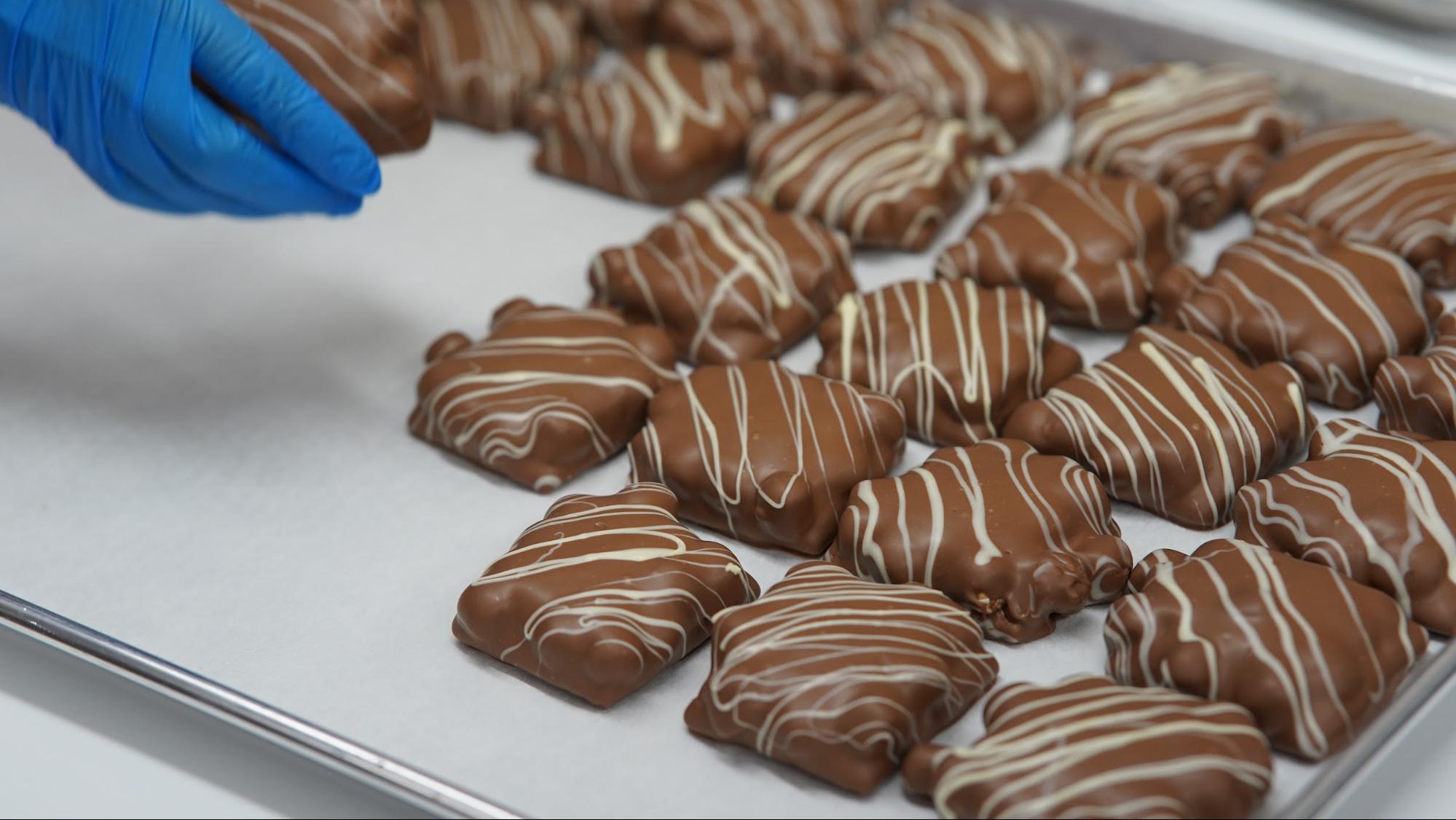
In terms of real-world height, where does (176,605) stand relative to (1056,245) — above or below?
below

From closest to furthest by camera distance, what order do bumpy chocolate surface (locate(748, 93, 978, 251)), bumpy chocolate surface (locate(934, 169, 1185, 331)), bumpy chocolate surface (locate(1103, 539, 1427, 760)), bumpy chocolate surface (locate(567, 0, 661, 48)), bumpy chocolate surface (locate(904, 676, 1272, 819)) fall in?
bumpy chocolate surface (locate(904, 676, 1272, 819))
bumpy chocolate surface (locate(1103, 539, 1427, 760))
bumpy chocolate surface (locate(934, 169, 1185, 331))
bumpy chocolate surface (locate(748, 93, 978, 251))
bumpy chocolate surface (locate(567, 0, 661, 48))

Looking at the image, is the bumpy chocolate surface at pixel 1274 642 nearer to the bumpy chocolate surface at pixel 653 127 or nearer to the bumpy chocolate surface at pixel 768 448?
the bumpy chocolate surface at pixel 768 448

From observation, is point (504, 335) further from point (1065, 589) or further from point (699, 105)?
point (1065, 589)

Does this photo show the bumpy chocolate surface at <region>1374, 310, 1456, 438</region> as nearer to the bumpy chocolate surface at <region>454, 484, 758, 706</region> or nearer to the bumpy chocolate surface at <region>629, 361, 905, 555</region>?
the bumpy chocolate surface at <region>629, 361, 905, 555</region>

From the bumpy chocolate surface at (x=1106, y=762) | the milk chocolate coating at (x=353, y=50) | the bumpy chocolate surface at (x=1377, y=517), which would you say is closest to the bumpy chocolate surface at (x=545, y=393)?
the milk chocolate coating at (x=353, y=50)

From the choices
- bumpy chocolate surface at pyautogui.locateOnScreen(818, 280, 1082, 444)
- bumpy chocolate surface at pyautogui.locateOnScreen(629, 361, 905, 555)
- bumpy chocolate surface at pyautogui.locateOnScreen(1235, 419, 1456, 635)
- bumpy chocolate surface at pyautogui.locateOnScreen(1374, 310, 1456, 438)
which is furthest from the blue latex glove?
bumpy chocolate surface at pyautogui.locateOnScreen(1374, 310, 1456, 438)

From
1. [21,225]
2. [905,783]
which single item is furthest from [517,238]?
[905,783]
